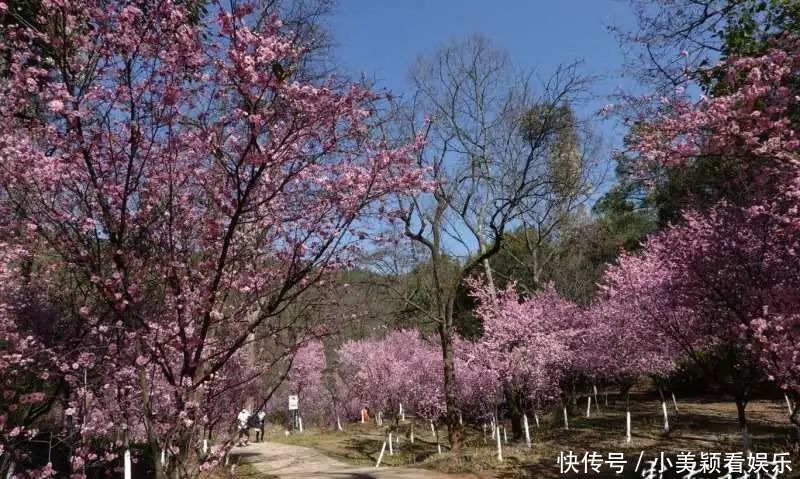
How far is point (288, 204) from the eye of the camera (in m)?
4.99

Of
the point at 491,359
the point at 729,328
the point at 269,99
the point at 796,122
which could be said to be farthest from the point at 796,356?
the point at 491,359

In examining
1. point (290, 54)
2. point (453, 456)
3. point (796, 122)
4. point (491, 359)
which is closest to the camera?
point (290, 54)

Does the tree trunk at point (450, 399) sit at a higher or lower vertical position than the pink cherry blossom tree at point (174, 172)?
lower

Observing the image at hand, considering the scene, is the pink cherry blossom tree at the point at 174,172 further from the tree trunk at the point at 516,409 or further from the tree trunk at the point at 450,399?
the tree trunk at the point at 516,409

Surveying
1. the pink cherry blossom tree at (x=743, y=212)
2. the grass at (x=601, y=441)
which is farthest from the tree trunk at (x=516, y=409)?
the pink cherry blossom tree at (x=743, y=212)

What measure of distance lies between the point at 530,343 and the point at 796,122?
11.4 m

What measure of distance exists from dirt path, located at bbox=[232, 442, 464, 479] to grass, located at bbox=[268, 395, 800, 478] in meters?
0.70

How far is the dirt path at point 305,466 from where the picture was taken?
44.9 feet

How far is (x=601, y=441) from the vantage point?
15.8 meters

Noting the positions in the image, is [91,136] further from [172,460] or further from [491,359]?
[491,359]

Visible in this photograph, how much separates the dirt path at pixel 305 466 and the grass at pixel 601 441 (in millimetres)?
700

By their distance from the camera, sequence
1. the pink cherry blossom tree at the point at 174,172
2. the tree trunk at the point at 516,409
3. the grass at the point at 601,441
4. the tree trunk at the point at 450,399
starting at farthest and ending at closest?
the tree trunk at the point at 516,409 < the tree trunk at the point at 450,399 < the grass at the point at 601,441 < the pink cherry blossom tree at the point at 174,172

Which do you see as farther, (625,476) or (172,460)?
(625,476)

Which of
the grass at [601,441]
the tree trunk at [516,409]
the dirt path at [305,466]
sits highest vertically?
the tree trunk at [516,409]
